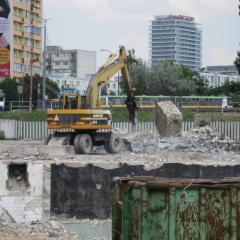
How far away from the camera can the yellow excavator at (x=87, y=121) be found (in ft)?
86.8

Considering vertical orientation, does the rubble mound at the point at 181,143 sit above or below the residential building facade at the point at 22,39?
below

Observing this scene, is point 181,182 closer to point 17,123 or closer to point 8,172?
point 8,172

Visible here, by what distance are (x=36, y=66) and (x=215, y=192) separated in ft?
385

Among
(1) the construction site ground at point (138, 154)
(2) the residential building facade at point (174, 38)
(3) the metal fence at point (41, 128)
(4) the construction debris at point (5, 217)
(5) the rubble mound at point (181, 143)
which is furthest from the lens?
(2) the residential building facade at point (174, 38)

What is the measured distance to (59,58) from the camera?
171m

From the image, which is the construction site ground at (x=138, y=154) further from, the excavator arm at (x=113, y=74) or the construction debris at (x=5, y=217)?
the excavator arm at (x=113, y=74)

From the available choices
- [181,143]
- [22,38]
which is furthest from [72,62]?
[181,143]

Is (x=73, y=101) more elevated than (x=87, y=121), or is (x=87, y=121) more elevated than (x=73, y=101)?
(x=73, y=101)

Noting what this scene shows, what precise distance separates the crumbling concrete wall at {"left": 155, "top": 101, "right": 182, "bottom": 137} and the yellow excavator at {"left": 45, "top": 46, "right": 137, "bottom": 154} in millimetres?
3111

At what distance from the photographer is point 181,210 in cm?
913

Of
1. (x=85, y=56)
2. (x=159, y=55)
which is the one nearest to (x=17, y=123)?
(x=85, y=56)

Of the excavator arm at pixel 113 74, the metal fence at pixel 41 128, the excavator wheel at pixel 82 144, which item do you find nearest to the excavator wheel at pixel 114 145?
the excavator wheel at pixel 82 144

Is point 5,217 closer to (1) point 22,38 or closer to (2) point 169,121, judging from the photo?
(2) point 169,121

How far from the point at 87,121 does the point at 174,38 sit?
156 metres
